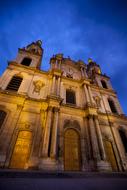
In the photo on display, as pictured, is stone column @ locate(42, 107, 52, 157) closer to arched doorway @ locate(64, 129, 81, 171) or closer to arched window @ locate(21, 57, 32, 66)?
arched doorway @ locate(64, 129, 81, 171)

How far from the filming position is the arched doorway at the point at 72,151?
33.2 feet

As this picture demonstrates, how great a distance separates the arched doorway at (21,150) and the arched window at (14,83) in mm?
5552

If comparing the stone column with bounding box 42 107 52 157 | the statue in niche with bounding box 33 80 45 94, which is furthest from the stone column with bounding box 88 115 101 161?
A: the statue in niche with bounding box 33 80 45 94

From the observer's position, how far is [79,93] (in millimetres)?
16625

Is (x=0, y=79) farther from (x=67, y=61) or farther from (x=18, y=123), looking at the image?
(x=67, y=61)

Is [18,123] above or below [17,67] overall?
below

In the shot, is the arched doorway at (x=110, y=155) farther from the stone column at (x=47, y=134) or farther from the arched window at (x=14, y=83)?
the arched window at (x=14, y=83)

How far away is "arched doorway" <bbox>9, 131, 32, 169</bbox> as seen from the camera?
344 inches

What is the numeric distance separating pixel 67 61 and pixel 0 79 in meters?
13.2

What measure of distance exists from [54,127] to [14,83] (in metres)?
7.54

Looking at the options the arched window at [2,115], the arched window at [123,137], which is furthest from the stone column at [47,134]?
the arched window at [123,137]

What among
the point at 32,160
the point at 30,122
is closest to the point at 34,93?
the point at 30,122

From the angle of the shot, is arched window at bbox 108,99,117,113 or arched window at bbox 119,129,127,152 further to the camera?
arched window at bbox 108,99,117,113

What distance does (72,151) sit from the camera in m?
10.9
